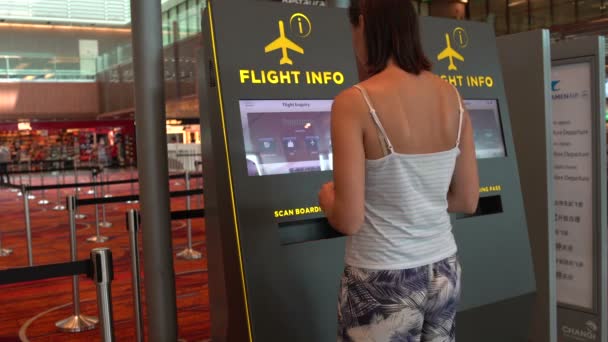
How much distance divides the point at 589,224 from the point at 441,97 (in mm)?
2138

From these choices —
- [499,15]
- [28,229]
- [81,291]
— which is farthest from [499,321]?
[499,15]

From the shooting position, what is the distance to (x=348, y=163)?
146 cm

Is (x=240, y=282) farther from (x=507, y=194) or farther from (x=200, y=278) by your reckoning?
(x=200, y=278)

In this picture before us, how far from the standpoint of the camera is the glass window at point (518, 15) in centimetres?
1842

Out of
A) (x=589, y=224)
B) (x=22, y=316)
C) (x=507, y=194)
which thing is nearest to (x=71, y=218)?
(x=22, y=316)

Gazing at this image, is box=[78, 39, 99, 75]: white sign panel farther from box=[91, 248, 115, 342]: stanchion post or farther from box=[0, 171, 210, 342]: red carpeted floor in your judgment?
box=[91, 248, 115, 342]: stanchion post

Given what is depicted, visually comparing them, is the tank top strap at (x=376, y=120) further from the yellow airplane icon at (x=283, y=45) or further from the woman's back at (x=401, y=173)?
the yellow airplane icon at (x=283, y=45)

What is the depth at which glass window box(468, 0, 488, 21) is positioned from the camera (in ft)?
69.0

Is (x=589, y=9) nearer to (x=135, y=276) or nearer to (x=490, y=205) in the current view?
(x=490, y=205)

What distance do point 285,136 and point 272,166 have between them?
0.44 feet

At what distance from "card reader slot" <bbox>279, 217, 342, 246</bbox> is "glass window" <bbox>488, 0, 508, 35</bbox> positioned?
16894 millimetres

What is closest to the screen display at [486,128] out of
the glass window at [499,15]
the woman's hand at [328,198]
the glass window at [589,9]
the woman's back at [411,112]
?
the woman's back at [411,112]

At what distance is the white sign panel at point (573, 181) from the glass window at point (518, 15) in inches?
620

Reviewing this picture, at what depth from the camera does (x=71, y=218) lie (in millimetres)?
4867
